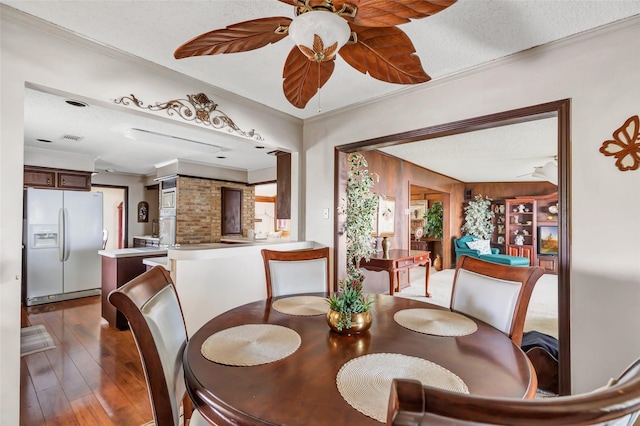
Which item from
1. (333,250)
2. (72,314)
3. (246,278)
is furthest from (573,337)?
(72,314)

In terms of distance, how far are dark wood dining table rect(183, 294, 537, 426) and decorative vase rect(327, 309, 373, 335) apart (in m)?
0.03

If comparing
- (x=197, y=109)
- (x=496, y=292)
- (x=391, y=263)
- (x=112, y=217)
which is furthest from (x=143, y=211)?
(x=496, y=292)

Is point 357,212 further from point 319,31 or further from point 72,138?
point 72,138

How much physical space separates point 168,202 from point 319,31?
5.76m

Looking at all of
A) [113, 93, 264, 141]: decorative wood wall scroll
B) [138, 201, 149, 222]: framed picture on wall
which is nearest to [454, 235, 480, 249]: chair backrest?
[113, 93, 264, 141]: decorative wood wall scroll

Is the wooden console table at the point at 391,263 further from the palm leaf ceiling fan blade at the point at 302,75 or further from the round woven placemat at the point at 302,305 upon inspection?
the palm leaf ceiling fan blade at the point at 302,75

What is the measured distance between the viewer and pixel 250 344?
1122 mm

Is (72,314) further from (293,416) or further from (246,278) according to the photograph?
(293,416)

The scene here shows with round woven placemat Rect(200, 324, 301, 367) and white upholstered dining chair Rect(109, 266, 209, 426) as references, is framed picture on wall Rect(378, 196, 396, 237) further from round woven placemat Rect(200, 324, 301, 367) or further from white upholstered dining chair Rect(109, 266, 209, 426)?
white upholstered dining chair Rect(109, 266, 209, 426)

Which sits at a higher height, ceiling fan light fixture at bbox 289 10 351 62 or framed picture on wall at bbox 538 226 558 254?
ceiling fan light fixture at bbox 289 10 351 62

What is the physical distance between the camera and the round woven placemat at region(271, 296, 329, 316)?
5.02 ft

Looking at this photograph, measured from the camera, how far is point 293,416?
0.72 meters

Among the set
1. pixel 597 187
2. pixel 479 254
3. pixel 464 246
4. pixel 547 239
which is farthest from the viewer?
pixel 547 239

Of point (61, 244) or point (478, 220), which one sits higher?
point (478, 220)
